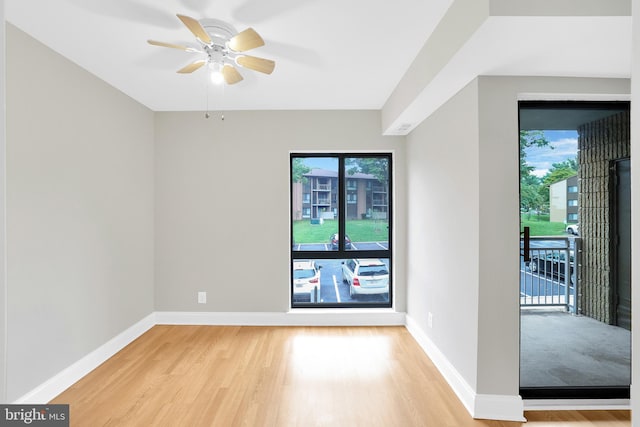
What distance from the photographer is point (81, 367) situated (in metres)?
2.68

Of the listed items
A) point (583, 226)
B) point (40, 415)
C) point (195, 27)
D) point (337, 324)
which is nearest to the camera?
point (195, 27)

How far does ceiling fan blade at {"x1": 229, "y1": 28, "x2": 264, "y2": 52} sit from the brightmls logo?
243 cm

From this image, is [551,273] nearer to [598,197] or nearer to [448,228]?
[598,197]

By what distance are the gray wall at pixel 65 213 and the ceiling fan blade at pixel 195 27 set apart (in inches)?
51.0

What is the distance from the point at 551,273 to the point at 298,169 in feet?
9.20

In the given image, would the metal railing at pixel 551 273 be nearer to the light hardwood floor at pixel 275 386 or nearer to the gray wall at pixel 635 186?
the light hardwood floor at pixel 275 386

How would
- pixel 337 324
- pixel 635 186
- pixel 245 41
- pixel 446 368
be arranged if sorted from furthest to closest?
1. pixel 337 324
2. pixel 446 368
3. pixel 245 41
4. pixel 635 186

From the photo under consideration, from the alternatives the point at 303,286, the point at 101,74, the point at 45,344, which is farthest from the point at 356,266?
the point at 101,74

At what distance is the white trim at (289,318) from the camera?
152 inches

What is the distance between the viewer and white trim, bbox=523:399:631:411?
2.25 m

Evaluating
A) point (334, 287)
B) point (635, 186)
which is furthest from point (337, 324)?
point (635, 186)

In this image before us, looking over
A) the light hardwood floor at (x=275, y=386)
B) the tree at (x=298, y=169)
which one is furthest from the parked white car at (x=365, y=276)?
the tree at (x=298, y=169)

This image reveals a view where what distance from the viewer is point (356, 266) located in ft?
13.4

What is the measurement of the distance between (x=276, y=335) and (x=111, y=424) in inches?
67.8
